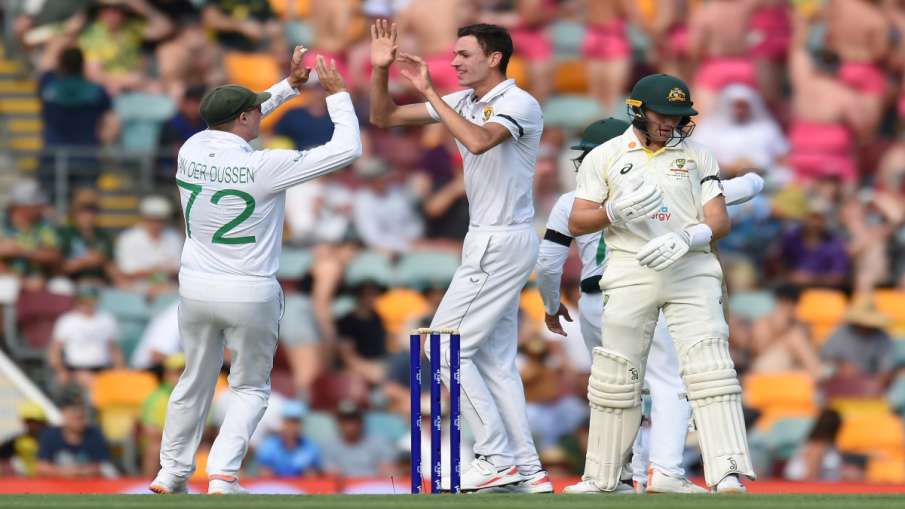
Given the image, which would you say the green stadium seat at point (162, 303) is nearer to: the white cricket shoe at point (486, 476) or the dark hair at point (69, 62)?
the dark hair at point (69, 62)

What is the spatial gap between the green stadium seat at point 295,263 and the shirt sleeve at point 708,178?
20.1 ft

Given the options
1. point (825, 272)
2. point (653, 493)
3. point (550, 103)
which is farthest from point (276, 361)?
point (653, 493)

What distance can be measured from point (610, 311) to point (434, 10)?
23.9 feet

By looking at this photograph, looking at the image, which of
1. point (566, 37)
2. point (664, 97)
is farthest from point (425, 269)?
point (664, 97)

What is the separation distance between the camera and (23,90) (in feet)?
52.2

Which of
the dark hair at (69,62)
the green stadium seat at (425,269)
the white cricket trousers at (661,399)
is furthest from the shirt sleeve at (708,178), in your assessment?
the dark hair at (69,62)

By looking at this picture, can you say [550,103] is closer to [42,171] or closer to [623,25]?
[623,25]

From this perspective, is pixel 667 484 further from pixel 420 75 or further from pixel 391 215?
pixel 391 215

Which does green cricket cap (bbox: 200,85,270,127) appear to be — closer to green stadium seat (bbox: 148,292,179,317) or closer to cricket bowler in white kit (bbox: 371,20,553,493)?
cricket bowler in white kit (bbox: 371,20,553,493)

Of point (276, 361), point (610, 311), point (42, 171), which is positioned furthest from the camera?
point (42, 171)

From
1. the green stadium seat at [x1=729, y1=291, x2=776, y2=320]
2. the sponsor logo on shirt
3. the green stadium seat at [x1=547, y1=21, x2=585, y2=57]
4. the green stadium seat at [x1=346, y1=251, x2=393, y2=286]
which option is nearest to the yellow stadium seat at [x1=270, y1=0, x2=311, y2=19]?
the green stadium seat at [x1=547, y1=21, x2=585, y2=57]

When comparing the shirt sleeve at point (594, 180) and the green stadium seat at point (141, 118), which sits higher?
the green stadium seat at point (141, 118)

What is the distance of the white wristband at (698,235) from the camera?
8289 millimetres

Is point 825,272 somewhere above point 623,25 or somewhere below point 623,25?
below
